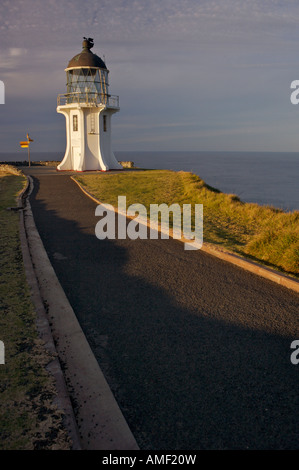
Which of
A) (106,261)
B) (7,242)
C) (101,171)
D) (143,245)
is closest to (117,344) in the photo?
(106,261)

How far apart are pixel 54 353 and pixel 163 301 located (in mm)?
2178

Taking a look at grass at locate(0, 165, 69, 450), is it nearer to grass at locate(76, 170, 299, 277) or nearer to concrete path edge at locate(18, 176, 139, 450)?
concrete path edge at locate(18, 176, 139, 450)

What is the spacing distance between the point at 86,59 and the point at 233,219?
1036 inches

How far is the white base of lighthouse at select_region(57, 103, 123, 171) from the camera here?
32.2 m

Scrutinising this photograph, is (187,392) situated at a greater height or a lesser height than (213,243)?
lesser

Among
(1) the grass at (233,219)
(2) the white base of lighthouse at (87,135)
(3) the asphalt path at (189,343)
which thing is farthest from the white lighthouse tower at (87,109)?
(3) the asphalt path at (189,343)

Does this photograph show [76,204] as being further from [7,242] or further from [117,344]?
[117,344]

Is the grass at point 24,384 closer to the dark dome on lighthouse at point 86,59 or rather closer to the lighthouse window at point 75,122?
the lighthouse window at point 75,122

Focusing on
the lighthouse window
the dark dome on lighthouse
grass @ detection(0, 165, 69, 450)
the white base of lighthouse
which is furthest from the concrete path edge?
the dark dome on lighthouse

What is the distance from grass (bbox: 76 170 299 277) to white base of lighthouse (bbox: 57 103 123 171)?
439 inches

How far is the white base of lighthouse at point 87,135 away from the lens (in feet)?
106

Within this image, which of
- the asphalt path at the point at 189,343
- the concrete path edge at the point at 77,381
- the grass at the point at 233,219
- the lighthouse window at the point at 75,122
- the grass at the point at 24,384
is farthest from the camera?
the lighthouse window at the point at 75,122

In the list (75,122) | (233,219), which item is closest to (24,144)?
(75,122)

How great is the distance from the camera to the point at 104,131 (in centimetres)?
3366
